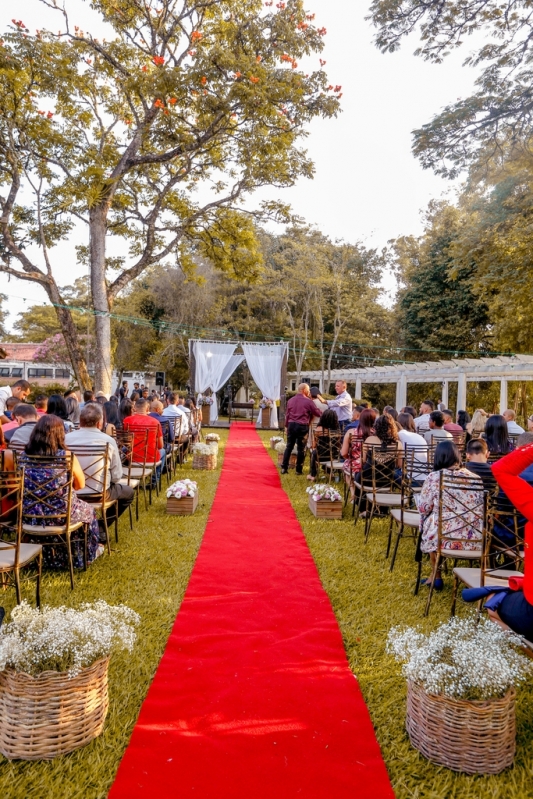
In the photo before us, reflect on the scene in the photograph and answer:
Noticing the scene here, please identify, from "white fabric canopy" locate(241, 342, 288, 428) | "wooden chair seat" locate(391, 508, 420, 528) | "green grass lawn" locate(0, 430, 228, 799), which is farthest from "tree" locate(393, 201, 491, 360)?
"green grass lawn" locate(0, 430, 228, 799)

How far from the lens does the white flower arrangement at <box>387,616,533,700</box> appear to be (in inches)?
82.7

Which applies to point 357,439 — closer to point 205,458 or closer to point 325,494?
point 325,494

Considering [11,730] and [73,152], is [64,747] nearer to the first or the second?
[11,730]

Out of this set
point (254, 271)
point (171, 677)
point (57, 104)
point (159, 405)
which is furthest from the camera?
point (254, 271)

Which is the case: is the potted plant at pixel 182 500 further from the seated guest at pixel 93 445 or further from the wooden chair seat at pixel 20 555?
the wooden chair seat at pixel 20 555

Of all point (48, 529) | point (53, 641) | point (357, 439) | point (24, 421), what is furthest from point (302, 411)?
point (53, 641)

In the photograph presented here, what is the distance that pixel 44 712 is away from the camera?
2.12 metres

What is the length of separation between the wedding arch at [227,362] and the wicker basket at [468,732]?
16.1m

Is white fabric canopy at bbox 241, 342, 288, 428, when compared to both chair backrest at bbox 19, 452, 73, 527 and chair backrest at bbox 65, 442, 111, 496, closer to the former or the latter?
chair backrest at bbox 65, 442, 111, 496

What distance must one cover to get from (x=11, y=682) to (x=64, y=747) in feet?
1.19

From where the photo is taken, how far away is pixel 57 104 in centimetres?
1237

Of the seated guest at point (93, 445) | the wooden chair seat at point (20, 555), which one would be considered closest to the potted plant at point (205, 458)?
the seated guest at point (93, 445)

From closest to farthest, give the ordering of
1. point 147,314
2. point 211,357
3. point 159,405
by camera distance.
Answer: point 159,405 < point 211,357 < point 147,314

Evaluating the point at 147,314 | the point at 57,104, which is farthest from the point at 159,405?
the point at 147,314
